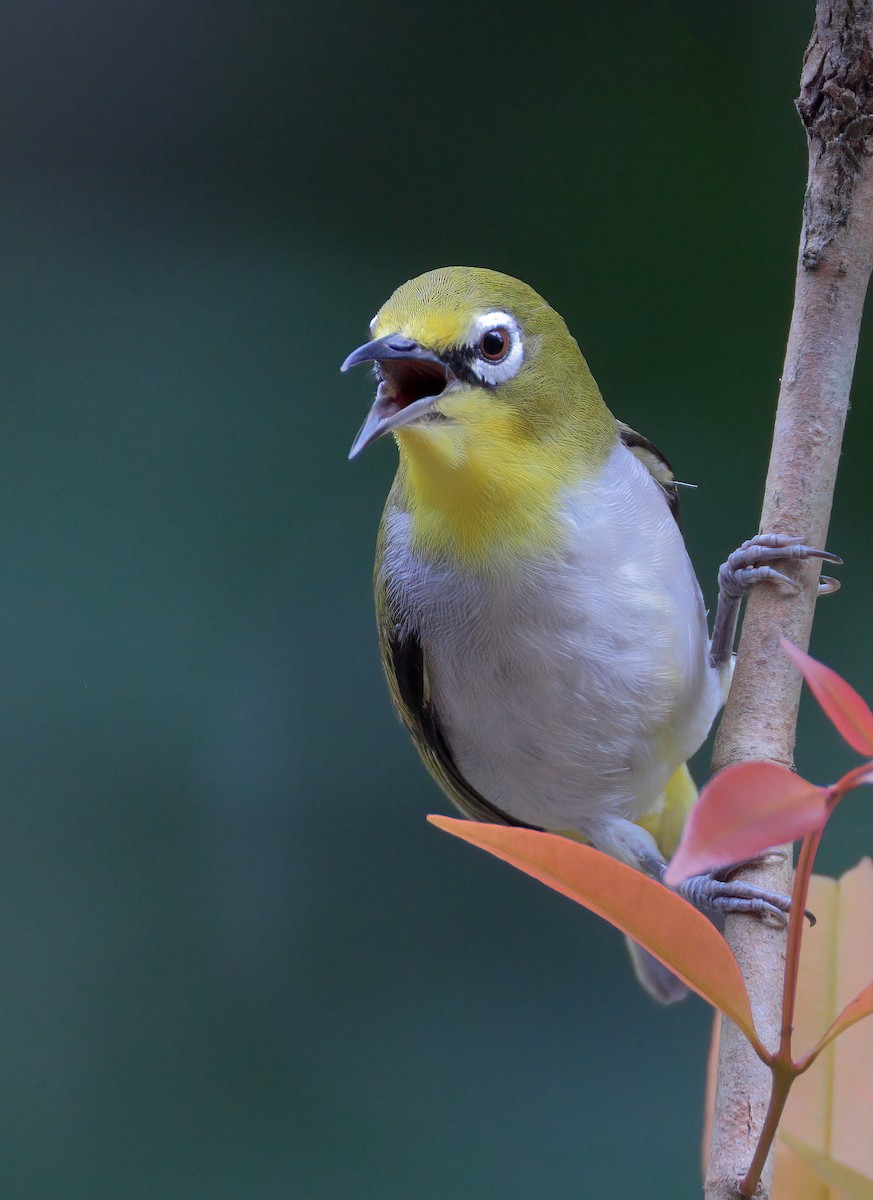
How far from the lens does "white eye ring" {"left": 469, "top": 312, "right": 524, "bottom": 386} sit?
2.57 feet

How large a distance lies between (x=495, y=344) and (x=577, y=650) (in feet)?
0.92

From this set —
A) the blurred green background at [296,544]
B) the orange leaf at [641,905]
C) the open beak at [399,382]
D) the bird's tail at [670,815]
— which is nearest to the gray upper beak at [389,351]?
the open beak at [399,382]

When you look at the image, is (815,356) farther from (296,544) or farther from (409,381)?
(296,544)

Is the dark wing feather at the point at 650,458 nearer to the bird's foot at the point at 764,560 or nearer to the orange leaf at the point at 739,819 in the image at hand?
the bird's foot at the point at 764,560

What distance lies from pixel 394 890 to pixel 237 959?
0.91ft

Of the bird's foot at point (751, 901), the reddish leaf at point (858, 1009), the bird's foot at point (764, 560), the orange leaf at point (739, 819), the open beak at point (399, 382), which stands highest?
the open beak at point (399, 382)

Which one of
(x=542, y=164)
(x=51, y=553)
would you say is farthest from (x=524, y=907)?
(x=542, y=164)

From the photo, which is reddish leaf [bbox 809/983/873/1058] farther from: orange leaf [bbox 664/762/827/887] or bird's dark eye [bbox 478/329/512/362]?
bird's dark eye [bbox 478/329/512/362]

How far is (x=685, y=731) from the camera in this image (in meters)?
1.06

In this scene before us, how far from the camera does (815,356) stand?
2.57 feet

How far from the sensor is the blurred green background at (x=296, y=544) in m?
1.62

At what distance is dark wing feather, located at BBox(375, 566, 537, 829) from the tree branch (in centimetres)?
33

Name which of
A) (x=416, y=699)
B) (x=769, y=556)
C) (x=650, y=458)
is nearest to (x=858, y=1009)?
(x=769, y=556)

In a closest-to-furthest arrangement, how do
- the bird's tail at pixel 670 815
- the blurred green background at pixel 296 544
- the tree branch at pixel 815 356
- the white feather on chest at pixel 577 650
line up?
the tree branch at pixel 815 356, the white feather on chest at pixel 577 650, the bird's tail at pixel 670 815, the blurred green background at pixel 296 544
